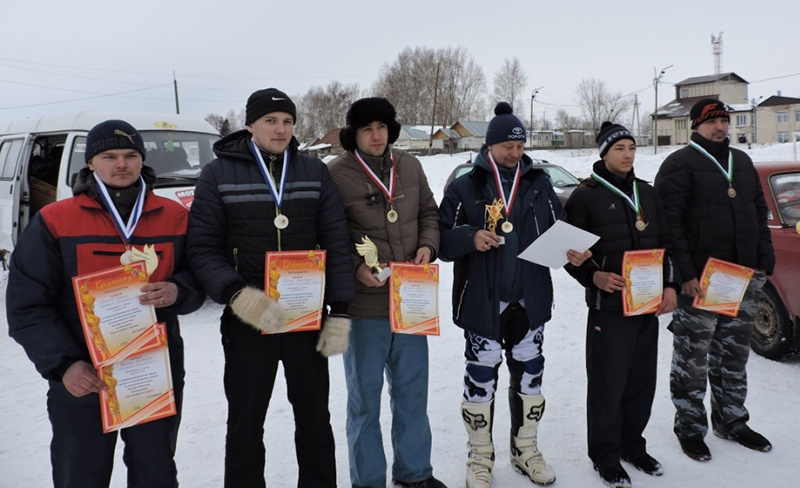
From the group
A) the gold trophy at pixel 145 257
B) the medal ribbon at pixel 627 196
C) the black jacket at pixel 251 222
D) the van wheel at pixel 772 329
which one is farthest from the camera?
the van wheel at pixel 772 329

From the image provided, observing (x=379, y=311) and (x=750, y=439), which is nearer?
(x=379, y=311)

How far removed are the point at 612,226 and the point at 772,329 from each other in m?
2.81

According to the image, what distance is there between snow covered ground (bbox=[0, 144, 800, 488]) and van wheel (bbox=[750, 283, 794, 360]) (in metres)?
0.12

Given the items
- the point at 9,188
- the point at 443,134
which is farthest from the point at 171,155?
the point at 443,134

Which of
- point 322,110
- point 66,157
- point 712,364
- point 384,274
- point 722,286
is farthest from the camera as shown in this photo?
point 322,110

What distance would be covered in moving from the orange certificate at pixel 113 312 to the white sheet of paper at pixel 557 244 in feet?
6.14

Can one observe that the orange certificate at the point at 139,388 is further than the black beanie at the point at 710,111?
No

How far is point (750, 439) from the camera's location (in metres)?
3.48

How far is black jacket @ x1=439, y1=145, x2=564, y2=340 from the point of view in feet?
9.91

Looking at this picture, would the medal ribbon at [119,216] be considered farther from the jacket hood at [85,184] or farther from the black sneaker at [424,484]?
the black sneaker at [424,484]

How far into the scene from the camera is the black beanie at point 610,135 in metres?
3.17

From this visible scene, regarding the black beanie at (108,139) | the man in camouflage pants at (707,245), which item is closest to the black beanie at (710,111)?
the man in camouflage pants at (707,245)

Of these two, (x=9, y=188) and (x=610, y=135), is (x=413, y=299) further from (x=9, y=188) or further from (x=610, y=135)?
(x=9, y=188)

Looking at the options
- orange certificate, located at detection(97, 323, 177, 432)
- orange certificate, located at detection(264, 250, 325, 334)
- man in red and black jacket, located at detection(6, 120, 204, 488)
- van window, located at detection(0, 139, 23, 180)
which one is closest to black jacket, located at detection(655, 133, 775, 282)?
orange certificate, located at detection(264, 250, 325, 334)
